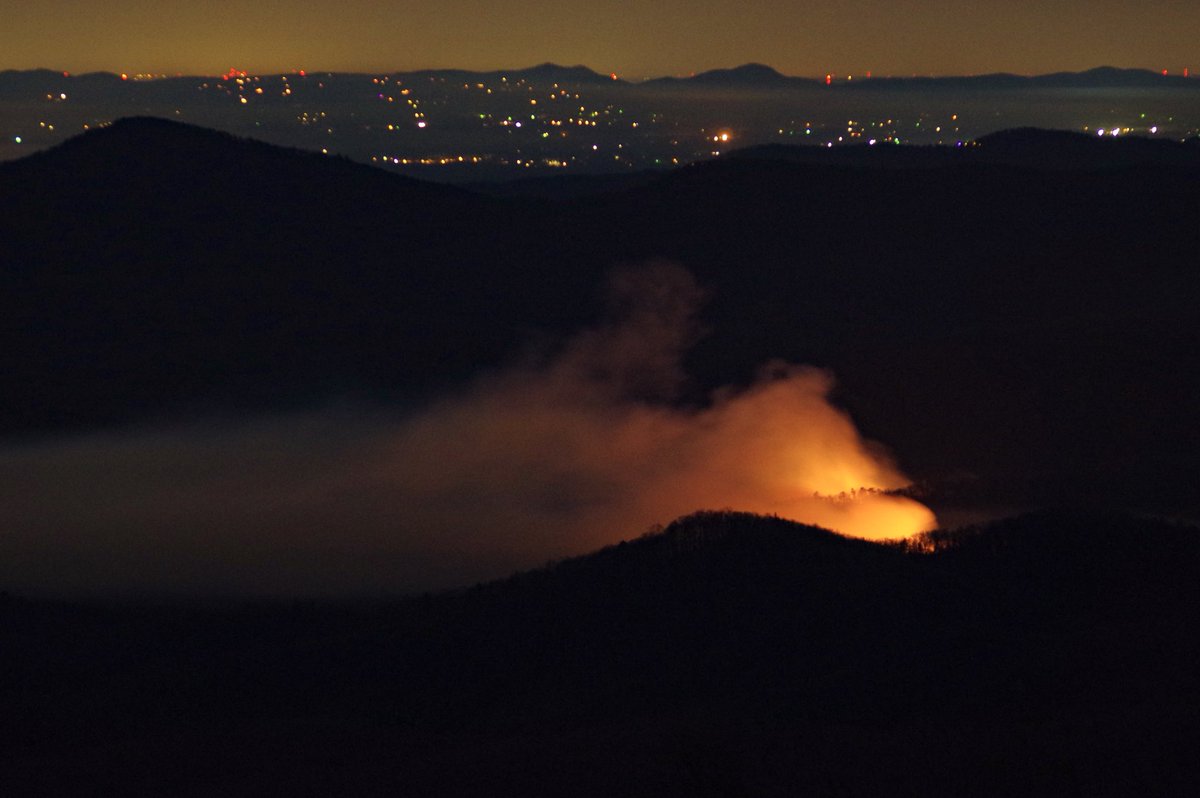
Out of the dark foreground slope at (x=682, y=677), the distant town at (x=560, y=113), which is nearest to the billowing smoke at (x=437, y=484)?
the dark foreground slope at (x=682, y=677)

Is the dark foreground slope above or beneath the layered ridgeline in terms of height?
above

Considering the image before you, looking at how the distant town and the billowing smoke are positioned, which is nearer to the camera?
the billowing smoke

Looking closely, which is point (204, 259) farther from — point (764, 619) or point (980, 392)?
point (764, 619)

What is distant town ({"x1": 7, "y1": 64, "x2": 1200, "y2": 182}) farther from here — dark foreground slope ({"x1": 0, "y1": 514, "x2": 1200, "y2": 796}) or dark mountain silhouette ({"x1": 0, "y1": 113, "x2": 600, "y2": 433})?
dark foreground slope ({"x1": 0, "y1": 514, "x2": 1200, "y2": 796})

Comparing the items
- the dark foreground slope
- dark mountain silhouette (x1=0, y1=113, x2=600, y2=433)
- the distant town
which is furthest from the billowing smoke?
the distant town

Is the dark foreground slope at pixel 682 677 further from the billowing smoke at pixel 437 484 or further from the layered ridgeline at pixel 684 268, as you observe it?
the layered ridgeline at pixel 684 268

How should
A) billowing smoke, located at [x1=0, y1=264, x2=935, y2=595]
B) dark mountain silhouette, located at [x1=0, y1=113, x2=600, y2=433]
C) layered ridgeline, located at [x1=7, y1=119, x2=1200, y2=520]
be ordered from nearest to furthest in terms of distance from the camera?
1. billowing smoke, located at [x1=0, y1=264, x2=935, y2=595]
2. layered ridgeline, located at [x1=7, y1=119, x2=1200, y2=520]
3. dark mountain silhouette, located at [x1=0, y1=113, x2=600, y2=433]
